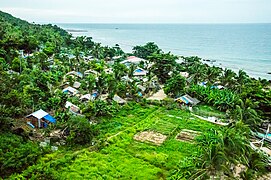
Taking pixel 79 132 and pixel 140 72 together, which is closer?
pixel 79 132

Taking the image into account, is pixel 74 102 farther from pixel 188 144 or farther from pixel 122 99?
pixel 188 144

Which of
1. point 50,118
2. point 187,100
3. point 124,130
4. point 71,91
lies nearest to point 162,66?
point 187,100

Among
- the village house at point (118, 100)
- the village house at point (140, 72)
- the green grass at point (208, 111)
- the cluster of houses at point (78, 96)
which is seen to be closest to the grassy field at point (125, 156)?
the green grass at point (208, 111)

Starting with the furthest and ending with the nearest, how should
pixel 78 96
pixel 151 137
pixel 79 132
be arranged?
pixel 78 96
pixel 151 137
pixel 79 132

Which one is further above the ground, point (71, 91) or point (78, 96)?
point (71, 91)

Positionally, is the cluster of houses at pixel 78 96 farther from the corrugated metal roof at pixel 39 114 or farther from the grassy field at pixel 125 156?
the grassy field at pixel 125 156

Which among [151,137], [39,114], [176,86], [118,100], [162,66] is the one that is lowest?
[151,137]

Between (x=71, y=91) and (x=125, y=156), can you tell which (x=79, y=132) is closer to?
(x=125, y=156)
